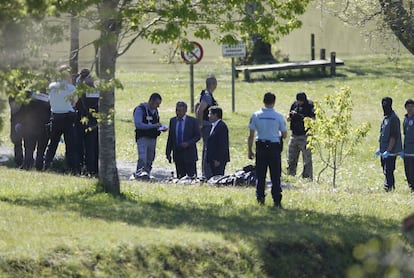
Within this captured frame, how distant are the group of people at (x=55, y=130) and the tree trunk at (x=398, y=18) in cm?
569

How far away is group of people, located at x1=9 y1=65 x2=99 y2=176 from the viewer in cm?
1583

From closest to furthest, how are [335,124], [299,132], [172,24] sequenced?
[172,24] → [335,124] → [299,132]

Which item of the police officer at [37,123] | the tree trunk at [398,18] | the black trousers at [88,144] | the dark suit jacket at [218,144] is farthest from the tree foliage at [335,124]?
the police officer at [37,123]

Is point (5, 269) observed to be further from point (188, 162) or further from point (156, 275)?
point (188, 162)

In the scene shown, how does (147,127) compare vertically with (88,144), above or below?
above

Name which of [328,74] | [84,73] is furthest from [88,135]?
[328,74]

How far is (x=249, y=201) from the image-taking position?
13523mm

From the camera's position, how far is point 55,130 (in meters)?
15.9

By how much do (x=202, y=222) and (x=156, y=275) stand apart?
1.71 m

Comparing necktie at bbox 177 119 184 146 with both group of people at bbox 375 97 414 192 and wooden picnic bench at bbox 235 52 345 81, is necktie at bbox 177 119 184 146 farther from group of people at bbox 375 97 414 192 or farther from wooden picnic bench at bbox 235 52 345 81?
wooden picnic bench at bbox 235 52 345 81

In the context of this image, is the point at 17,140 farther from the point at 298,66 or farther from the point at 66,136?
the point at 298,66

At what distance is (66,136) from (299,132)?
484 centimetres

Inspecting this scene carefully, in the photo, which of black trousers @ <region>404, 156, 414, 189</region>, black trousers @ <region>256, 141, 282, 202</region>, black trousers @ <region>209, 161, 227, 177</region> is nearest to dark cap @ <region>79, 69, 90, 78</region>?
black trousers @ <region>209, 161, 227, 177</region>

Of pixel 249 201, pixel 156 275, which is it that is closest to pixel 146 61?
pixel 249 201
